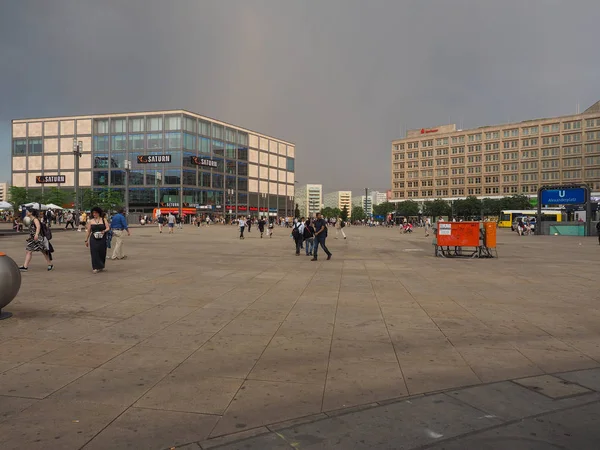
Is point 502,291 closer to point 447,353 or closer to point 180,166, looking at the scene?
point 447,353

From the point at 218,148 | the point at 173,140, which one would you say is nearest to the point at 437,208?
the point at 218,148

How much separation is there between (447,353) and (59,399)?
3.90 metres

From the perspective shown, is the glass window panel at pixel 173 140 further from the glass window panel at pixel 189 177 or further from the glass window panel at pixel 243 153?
the glass window panel at pixel 243 153

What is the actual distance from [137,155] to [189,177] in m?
10.7

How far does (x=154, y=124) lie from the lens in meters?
85.7

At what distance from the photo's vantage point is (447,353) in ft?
16.6

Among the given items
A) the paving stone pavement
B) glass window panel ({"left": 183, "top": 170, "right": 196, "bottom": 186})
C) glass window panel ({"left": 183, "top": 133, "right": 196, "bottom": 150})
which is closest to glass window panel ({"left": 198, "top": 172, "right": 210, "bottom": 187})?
glass window panel ({"left": 183, "top": 170, "right": 196, "bottom": 186})

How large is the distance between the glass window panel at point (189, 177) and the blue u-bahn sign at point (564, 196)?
63953 millimetres

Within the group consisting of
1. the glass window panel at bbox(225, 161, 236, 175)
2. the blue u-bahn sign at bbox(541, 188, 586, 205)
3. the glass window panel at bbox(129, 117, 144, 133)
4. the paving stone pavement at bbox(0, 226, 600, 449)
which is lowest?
the paving stone pavement at bbox(0, 226, 600, 449)

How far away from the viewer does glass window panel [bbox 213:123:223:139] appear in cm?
9363

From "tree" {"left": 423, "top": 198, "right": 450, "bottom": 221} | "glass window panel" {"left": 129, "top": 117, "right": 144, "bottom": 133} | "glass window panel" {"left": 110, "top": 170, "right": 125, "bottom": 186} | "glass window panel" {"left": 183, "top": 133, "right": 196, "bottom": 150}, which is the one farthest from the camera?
"tree" {"left": 423, "top": 198, "right": 450, "bottom": 221}

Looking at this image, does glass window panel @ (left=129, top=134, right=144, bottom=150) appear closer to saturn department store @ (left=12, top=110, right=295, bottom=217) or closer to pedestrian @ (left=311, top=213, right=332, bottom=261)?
saturn department store @ (left=12, top=110, right=295, bottom=217)

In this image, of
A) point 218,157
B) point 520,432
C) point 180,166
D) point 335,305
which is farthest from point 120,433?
point 218,157

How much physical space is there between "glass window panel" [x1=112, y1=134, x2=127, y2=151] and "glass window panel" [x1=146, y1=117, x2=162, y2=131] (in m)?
5.46
